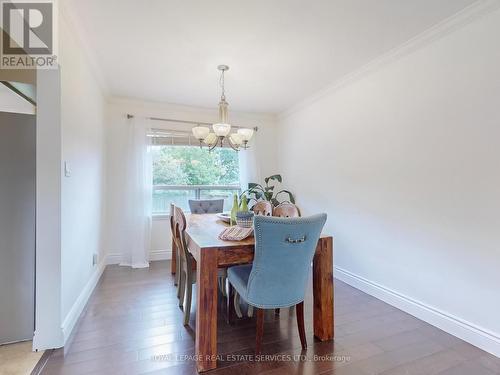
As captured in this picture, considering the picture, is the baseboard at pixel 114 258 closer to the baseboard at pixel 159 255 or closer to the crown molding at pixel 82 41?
the baseboard at pixel 159 255

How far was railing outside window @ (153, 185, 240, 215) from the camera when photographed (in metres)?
4.17

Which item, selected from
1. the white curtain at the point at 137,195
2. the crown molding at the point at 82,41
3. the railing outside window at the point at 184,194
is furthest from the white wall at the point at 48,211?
the railing outside window at the point at 184,194

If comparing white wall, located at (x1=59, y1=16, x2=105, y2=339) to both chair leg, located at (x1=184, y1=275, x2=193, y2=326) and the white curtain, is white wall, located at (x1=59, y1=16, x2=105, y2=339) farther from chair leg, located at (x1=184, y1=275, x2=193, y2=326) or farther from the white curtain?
chair leg, located at (x1=184, y1=275, x2=193, y2=326)

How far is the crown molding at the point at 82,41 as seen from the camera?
188 cm

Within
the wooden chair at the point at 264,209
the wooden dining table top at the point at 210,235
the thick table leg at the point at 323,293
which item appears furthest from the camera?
the wooden chair at the point at 264,209

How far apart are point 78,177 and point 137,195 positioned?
1.52 metres

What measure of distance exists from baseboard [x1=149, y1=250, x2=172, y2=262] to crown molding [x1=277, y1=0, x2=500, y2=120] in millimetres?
3356

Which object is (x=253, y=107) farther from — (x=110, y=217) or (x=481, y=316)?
(x=481, y=316)

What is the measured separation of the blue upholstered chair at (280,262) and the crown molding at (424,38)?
185 centimetres

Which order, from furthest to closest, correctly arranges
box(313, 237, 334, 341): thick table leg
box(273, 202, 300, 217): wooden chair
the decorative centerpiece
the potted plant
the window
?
the potted plant
the window
box(273, 202, 300, 217): wooden chair
the decorative centerpiece
box(313, 237, 334, 341): thick table leg

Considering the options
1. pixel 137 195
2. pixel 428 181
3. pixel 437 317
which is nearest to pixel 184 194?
pixel 137 195

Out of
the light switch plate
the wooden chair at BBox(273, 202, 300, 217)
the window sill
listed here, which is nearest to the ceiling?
the light switch plate

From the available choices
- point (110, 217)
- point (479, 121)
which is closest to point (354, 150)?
point (479, 121)

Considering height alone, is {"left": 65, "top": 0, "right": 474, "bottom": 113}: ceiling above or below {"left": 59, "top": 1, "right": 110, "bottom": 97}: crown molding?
above
